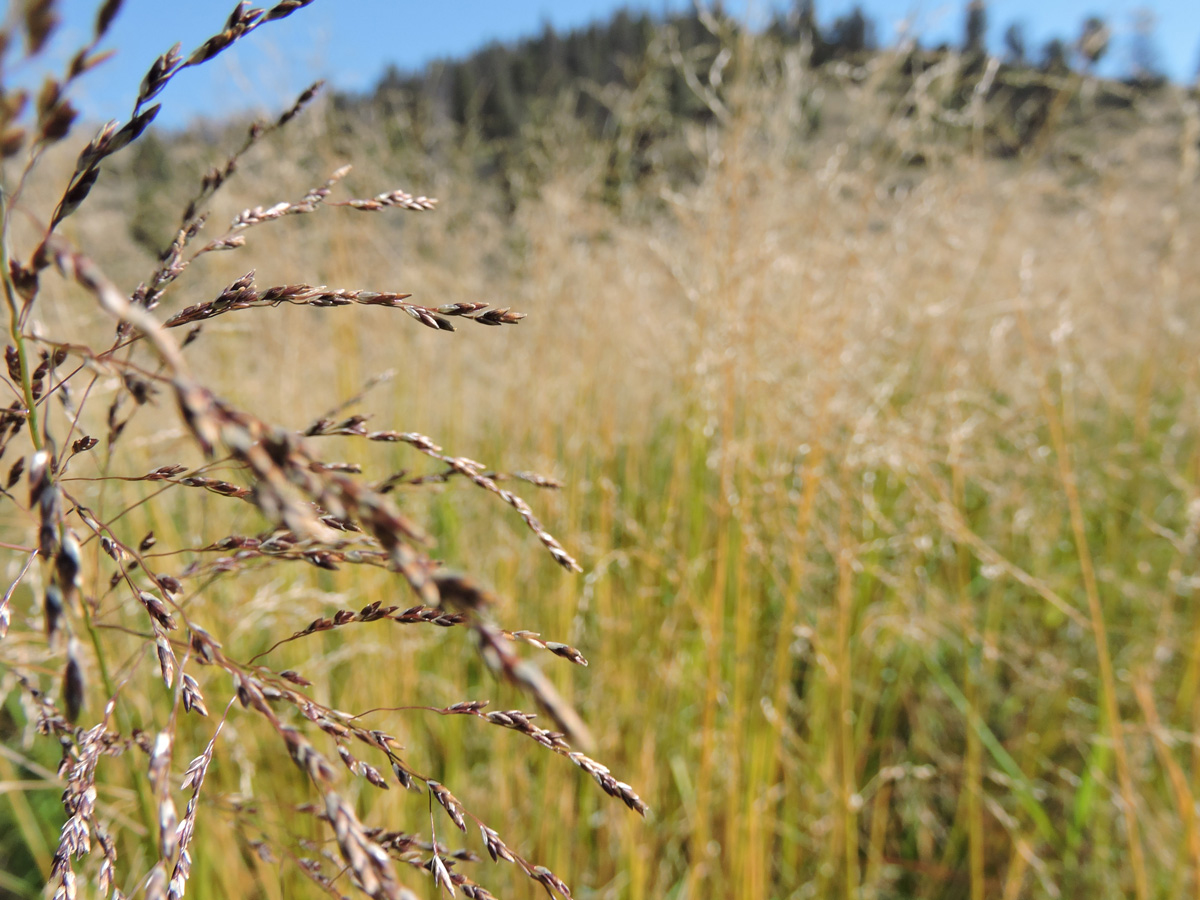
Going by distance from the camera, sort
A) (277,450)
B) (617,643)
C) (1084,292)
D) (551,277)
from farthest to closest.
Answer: (1084,292) < (551,277) < (617,643) < (277,450)

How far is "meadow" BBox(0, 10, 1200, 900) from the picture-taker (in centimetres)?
136

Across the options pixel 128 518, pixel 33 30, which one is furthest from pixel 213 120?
pixel 33 30

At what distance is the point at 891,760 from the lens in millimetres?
1967

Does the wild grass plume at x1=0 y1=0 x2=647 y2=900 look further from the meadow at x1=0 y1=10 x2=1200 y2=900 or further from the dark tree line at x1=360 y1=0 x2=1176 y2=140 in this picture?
the dark tree line at x1=360 y1=0 x2=1176 y2=140

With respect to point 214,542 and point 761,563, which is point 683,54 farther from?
point 214,542

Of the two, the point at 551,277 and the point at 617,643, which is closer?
the point at 617,643

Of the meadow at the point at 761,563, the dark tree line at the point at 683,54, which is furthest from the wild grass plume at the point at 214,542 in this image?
the dark tree line at the point at 683,54

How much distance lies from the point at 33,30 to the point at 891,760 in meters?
2.24

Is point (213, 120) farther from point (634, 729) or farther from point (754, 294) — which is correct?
point (634, 729)

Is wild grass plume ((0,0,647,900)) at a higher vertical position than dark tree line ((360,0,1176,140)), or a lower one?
lower

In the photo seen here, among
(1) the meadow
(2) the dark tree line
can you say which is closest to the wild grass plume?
(1) the meadow

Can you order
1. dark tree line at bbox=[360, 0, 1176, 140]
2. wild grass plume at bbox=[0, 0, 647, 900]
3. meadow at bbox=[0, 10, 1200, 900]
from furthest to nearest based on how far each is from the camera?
1. dark tree line at bbox=[360, 0, 1176, 140]
2. meadow at bbox=[0, 10, 1200, 900]
3. wild grass plume at bbox=[0, 0, 647, 900]

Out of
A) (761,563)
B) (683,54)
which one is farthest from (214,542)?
(683,54)

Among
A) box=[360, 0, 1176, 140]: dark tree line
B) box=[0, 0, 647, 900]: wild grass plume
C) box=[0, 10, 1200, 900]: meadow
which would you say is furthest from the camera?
box=[360, 0, 1176, 140]: dark tree line
